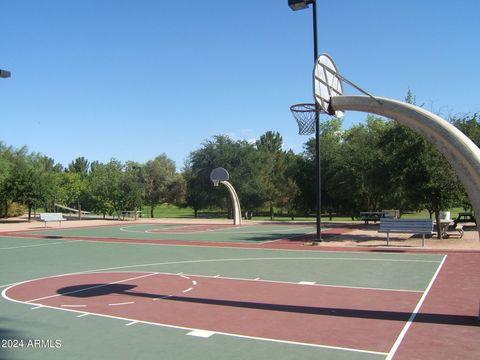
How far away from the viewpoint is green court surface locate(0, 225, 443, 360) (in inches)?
250

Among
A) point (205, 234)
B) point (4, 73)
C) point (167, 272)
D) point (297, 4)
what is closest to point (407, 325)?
point (167, 272)

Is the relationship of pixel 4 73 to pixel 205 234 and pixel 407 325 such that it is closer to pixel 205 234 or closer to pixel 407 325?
pixel 407 325

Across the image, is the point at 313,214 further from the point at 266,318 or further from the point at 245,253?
the point at 266,318

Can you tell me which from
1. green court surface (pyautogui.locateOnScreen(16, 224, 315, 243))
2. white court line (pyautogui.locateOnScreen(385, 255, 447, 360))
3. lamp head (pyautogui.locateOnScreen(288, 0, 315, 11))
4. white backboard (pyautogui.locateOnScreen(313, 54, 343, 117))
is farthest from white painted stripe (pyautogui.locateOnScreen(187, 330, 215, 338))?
green court surface (pyautogui.locateOnScreen(16, 224, 315, 243))

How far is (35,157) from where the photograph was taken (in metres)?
67.8

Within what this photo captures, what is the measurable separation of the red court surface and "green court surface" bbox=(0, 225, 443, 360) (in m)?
0.39

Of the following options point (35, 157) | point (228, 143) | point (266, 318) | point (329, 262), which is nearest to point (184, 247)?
point (329, 262)

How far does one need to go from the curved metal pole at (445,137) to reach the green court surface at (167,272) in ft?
11.2

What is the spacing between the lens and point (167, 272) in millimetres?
13172

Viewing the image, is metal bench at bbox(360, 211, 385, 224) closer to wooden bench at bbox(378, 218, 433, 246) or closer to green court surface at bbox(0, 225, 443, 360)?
wooden bench at bbox(378, 218, 433, 246)

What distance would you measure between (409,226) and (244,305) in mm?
12204

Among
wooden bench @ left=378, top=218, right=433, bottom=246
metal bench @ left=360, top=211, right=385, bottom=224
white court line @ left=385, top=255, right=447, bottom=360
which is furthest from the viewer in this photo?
metal bench @ left=360, top=211, right=385, bottom=224

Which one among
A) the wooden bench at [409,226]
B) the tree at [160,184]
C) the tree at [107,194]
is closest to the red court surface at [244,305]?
the wooden bench at [409,226]

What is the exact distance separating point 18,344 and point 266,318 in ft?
13.0
